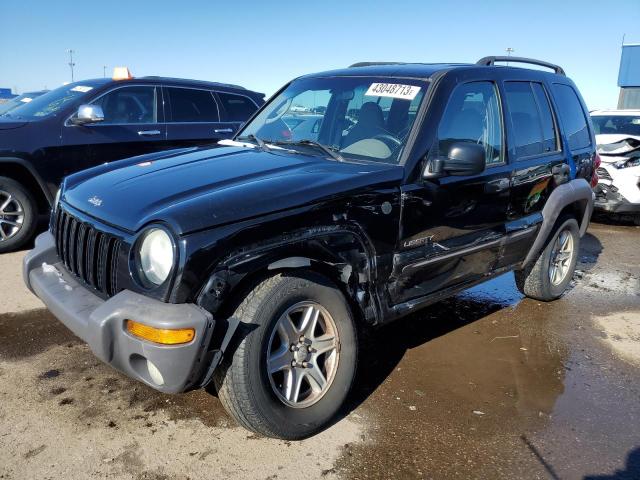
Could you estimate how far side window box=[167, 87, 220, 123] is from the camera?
6.59 meters

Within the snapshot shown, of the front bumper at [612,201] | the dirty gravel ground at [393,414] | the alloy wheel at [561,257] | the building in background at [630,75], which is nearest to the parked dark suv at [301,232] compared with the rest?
the dirty gravel ground at [393,414]

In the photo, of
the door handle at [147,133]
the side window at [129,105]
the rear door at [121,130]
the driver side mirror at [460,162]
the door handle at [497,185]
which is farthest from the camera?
the door handle at [147,133]

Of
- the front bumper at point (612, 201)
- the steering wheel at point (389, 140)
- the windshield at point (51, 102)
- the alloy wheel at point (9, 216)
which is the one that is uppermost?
the windshield at point (51, 102)

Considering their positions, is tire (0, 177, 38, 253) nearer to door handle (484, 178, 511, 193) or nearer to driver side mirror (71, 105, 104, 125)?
driver side mirror (71, 105, 104, 125)

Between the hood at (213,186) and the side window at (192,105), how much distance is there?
11.3 feet

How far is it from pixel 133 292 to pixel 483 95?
2.65m

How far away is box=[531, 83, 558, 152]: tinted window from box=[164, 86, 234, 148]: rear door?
3.76m

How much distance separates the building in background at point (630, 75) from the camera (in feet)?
101

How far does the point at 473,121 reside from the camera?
358 cm

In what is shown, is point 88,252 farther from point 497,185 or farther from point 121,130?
point 121,130

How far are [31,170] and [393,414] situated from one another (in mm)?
4627

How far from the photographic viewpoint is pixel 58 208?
10.5 feet

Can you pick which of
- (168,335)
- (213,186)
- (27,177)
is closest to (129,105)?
(27,177)

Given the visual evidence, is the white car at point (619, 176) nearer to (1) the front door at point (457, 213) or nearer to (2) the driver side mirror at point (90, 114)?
(1) the front door at point (457, 213)
